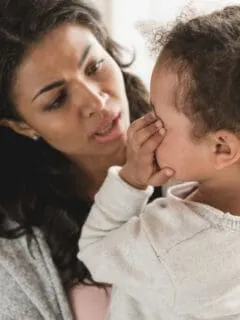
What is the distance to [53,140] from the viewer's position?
116 centimetres

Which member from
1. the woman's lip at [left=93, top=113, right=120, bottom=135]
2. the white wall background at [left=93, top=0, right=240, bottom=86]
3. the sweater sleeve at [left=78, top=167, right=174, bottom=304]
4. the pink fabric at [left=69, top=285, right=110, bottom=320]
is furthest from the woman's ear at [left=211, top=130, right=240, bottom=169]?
the white wall background at [left=93, top=0, right=240, bottom=86]

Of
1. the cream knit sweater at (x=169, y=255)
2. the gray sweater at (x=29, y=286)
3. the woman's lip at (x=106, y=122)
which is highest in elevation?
the woman's lip at (x=106, y=122)

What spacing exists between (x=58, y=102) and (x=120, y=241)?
31cm

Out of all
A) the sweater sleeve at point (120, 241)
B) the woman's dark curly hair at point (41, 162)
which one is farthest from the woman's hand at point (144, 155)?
the woman's dark curly hair at point (41, 162)

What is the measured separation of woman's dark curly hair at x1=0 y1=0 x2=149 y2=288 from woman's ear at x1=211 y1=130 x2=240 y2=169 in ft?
1.34

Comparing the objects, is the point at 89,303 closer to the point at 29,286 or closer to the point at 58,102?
the point at 29,286

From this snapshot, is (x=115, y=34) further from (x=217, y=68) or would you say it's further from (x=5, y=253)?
(x=217, y=68)

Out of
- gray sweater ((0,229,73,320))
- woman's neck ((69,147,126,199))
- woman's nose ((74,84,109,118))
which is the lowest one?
gray sweater ((0,229,73,320))

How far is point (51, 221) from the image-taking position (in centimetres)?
119

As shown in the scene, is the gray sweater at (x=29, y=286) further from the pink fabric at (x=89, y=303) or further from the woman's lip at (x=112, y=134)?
the woman's lip at (x=112, y=134)

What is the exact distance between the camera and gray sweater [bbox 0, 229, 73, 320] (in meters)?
1.14

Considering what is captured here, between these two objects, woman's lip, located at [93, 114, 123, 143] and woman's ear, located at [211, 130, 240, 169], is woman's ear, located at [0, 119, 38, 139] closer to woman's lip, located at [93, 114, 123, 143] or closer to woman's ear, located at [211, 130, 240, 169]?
woman's lip, located at [93, 114, 123, 143]

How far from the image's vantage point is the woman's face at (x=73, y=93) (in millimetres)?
1064

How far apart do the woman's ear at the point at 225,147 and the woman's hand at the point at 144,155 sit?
0.30 ft
